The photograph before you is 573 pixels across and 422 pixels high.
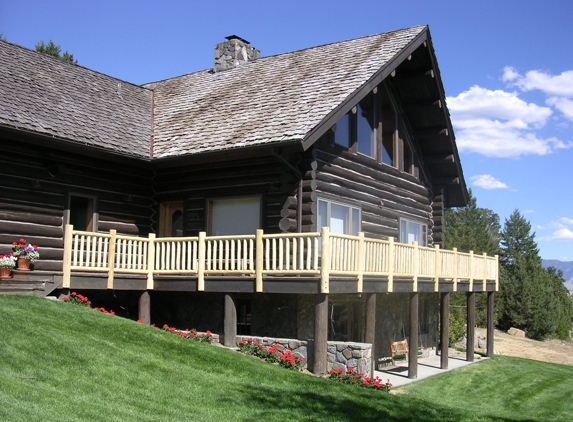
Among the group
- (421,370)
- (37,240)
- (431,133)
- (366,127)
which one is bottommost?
(421,370)

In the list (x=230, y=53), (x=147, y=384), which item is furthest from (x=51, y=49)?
(x=147, y=384)

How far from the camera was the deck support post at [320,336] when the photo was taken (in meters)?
16.2

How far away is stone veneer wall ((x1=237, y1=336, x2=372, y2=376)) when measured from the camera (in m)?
16.2

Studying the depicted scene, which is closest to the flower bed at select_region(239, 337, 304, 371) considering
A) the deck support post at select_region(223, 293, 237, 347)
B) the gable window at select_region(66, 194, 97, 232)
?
the deck support post at select_region(223, 293, 237, 347)

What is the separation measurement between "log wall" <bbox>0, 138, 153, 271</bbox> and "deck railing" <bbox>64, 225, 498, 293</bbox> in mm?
947

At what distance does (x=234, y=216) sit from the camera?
68.5 feet

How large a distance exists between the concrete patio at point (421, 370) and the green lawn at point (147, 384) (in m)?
2.02

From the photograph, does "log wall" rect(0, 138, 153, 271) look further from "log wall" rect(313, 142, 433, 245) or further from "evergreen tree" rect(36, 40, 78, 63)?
"evergreen tree" rect(36, 40, 78, 63)

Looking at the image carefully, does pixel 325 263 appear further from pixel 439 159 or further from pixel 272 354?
pixel 439 159

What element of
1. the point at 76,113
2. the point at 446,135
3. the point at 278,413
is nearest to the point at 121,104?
the point at 76,113

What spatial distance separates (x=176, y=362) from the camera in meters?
13.8

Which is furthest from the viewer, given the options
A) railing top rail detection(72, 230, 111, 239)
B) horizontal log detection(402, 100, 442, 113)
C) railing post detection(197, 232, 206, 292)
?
horizontal log detection(402, 100, 442, 113)

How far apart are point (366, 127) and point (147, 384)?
533 inches

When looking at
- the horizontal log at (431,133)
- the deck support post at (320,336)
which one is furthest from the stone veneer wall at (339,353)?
the horizontal log at (431,133)
